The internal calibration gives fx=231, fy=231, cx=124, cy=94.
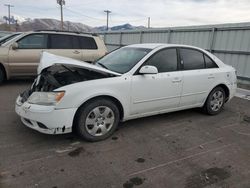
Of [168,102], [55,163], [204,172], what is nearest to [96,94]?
[55,163]

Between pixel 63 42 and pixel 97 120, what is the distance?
4848mm

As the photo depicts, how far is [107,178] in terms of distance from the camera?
107 inches

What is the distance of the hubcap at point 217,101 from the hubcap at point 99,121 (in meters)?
2.54

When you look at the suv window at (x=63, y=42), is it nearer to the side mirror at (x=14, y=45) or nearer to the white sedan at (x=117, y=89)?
the side mirror at (x=14, y=45)

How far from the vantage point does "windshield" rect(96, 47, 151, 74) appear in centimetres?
403

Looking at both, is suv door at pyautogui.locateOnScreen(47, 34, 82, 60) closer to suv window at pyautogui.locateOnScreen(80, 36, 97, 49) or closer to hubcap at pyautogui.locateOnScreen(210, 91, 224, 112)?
suv window at pyautogui.locateOnScreen(80, 36, 97, 49)

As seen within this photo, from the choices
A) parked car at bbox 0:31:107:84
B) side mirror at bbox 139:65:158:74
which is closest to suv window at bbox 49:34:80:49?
parked car at bbox 0:31:107:84

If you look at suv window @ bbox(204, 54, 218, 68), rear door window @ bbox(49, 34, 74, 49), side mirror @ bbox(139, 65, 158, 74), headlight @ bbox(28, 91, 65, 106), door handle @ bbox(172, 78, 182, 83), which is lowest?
headlight @ bbox(28, 91, 65, 106)

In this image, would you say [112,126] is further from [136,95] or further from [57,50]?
[57,50]

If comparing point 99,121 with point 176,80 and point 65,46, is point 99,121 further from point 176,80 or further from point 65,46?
point 65,46

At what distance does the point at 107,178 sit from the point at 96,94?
125cm

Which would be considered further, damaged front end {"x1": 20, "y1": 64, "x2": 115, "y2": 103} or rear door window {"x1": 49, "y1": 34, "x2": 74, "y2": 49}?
rear door window {"x1": 49, "y1": 34, "x2": 74, "y2": 49}

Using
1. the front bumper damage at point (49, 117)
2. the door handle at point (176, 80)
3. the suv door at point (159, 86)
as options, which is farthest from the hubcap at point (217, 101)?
the front bumper damage at point (49, 117)

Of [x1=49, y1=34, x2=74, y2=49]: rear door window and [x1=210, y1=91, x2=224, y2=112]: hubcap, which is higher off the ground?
[x1=49, y1=34, x2=74, y2=49]: rear door window
